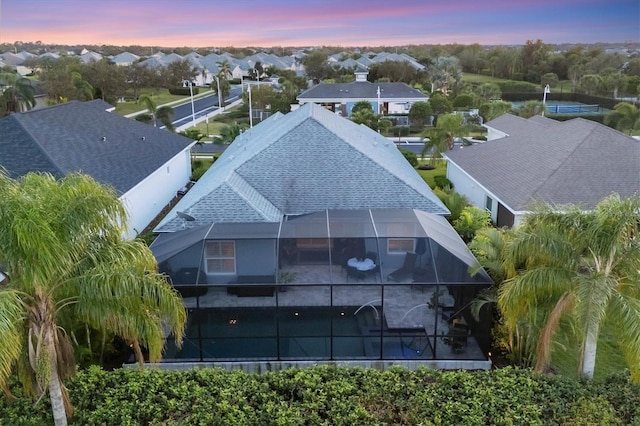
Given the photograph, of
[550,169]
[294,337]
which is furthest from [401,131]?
[294,337]

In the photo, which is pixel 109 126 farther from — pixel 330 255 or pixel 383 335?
pixel 383 335

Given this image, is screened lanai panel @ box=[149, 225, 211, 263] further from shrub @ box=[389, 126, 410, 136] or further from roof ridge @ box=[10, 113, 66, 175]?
shrub @ box=[389, 126, 410, 136]

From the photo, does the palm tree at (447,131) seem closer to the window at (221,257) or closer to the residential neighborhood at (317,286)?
the residential neighborhood at (317,286)

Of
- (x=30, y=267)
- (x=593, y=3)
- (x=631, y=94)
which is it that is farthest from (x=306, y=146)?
(x=631, y=94)

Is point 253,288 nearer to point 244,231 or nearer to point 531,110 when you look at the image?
point 244,231

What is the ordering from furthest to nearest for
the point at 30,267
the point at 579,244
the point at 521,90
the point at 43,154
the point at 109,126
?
the point at 521,90 → the point at 109,126 → the point at 43,154 → the point at 579,244 → the point at 30,267
